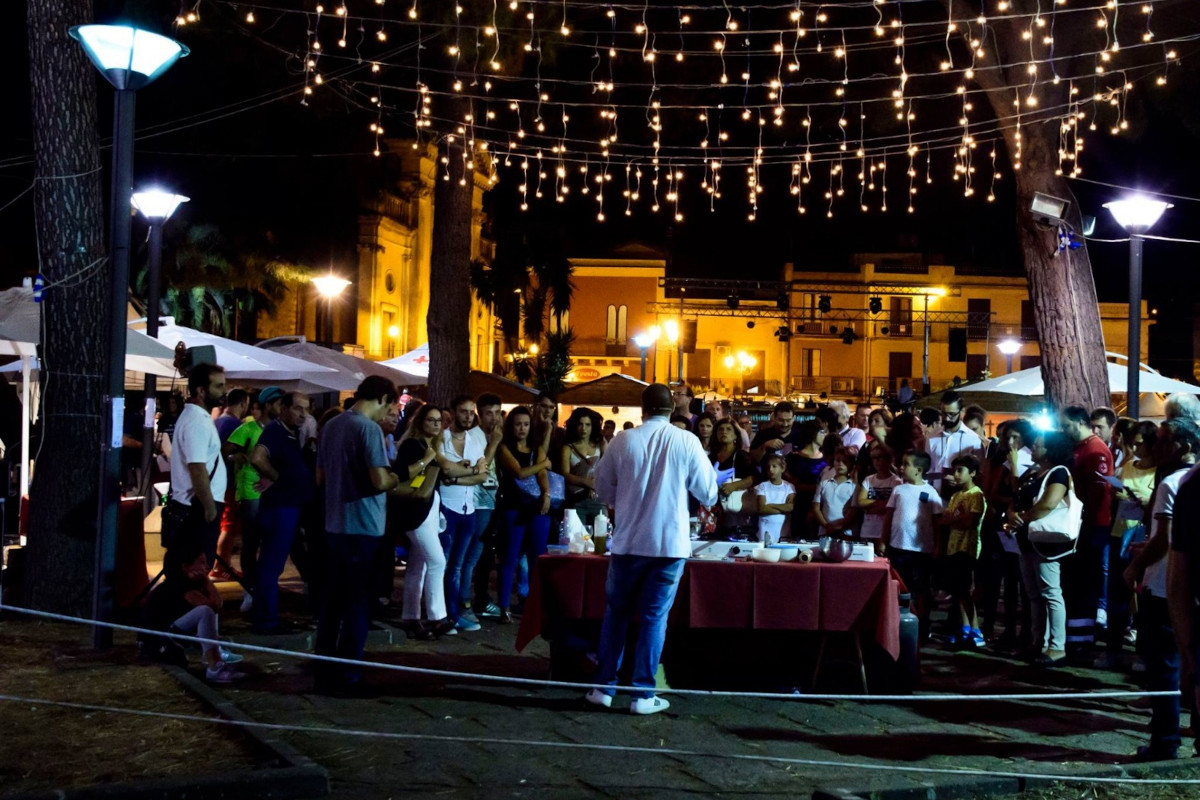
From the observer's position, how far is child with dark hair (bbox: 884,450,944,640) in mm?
8930

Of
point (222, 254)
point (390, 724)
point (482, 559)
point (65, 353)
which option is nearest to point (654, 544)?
point (390, 724)

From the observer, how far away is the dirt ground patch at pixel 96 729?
200 inches

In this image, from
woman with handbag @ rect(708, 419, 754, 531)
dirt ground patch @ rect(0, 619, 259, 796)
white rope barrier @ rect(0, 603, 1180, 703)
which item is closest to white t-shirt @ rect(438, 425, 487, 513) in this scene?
woman with handbag @ rect(708, 419, 754, 531)

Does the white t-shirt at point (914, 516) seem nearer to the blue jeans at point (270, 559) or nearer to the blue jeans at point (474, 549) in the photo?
the blue jeans at point (474, 549)

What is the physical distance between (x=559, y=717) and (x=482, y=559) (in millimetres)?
3558

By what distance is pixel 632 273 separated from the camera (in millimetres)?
57219

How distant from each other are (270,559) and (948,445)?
5.88m

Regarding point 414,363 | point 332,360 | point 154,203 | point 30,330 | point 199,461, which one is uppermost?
point 154,203

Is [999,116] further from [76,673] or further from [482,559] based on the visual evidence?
[76,673]

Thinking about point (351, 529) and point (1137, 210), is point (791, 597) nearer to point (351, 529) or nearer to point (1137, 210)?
point (351, 529)

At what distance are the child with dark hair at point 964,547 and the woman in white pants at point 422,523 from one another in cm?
349

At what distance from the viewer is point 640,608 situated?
21.6 feet

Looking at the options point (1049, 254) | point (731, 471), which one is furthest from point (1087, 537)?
point (1049, 254)

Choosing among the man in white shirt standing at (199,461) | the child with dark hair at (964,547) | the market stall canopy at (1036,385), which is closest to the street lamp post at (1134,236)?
the market stall canopy at (1036,385)
